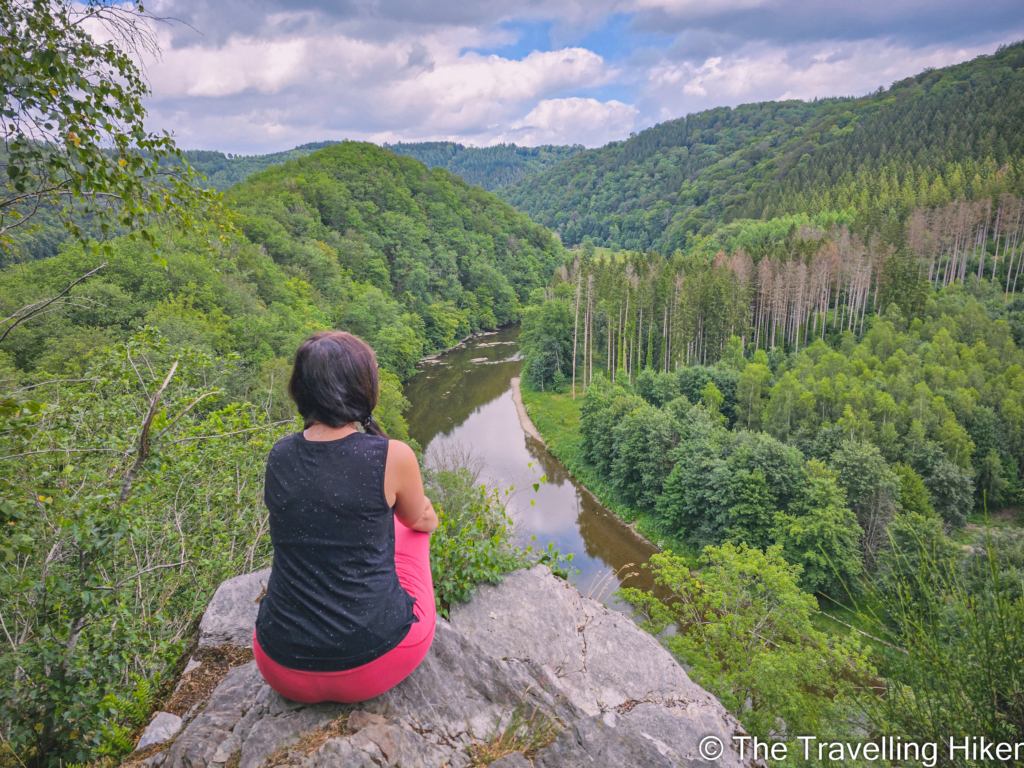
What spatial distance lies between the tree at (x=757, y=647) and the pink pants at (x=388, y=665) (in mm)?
8780

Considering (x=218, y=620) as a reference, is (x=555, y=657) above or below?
below

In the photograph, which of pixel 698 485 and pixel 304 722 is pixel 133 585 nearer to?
pixel 304 722

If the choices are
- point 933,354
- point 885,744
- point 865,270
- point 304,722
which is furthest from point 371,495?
point 865,270

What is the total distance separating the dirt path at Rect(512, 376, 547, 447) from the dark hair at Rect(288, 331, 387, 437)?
108ft

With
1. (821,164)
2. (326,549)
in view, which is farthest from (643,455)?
(821,164)

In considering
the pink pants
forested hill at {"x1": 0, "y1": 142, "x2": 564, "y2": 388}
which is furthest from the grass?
forested hill at {"x1": 0, "y1": 142, "x2": 564, "y2": 388}

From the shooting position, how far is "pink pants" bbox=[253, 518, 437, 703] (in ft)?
9.11

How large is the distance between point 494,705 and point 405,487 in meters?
1.83

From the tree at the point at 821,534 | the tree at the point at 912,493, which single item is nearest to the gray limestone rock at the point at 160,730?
the tree at the point at 821,534

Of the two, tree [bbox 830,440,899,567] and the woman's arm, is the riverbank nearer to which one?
tree [bbox 830,440,899,567]

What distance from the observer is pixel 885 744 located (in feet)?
9.40

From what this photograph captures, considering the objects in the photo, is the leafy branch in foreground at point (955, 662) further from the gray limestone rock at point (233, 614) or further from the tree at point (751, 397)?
the tree at point (751, 397)

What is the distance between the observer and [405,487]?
9.18 ft

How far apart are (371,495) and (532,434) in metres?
34.8
